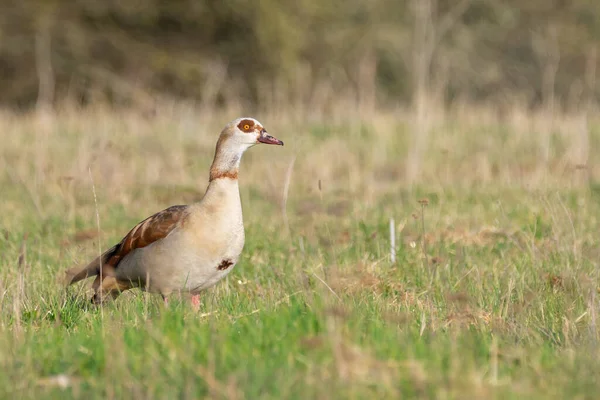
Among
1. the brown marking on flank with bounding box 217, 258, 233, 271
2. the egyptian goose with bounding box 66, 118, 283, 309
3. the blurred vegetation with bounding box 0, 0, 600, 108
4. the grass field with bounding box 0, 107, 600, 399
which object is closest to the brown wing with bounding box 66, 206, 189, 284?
the egyptian goose with bounding box 66, 118, 283, 309

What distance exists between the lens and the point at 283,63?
27.0m

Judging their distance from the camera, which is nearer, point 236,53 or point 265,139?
point 265,139

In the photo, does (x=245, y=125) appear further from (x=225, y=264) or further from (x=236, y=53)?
(x=236, y=53)

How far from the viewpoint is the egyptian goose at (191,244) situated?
5676 millimetres

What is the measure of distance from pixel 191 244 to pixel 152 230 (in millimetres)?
419

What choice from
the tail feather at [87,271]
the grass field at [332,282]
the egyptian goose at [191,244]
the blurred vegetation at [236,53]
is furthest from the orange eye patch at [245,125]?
the blurred vegetation at [236,53]

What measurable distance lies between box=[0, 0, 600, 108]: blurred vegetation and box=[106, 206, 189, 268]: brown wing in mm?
16703

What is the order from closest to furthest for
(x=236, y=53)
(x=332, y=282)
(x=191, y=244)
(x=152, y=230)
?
(x=332, y=282) → (x=191, y=244) → (x=152, y=230) → (x=236, y=53)

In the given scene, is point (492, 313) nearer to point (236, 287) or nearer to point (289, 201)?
point (236, 287)

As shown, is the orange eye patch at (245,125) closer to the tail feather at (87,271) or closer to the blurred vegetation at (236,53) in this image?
the tail feather at (87,271)

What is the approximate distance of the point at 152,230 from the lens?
598 centimetres

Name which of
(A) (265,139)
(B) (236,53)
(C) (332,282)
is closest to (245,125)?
(A) (265,139)

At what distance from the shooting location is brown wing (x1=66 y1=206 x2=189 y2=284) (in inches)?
233

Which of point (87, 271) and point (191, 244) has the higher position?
point (191, 244)
